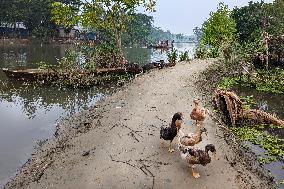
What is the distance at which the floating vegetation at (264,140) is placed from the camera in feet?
37.0

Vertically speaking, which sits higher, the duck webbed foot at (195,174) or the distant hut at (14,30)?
the distant hut at (14,30)

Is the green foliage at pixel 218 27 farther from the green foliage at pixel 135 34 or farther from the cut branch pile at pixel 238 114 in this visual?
the green foliage at pixel 135 34

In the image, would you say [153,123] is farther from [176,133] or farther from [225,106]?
[225,106]

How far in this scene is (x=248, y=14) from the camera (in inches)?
1802

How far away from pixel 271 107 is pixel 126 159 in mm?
11882

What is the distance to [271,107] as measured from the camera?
18406mm

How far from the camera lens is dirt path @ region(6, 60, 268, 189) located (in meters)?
7.89

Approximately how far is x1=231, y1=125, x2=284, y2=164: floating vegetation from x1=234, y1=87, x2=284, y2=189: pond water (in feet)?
0.65

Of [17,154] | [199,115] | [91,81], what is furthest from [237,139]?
[91,81]

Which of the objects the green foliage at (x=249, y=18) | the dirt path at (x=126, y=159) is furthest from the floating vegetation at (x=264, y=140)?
the green foliage at (x=249, y=18)

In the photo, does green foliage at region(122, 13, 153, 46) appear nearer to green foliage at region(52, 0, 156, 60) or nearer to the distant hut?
the distant hut

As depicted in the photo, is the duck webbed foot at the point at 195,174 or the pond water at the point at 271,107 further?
the pond water at the point at 271,107

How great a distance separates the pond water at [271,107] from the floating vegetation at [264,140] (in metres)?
0.20

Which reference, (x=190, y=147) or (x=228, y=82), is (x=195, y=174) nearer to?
(x=190, y=147)
